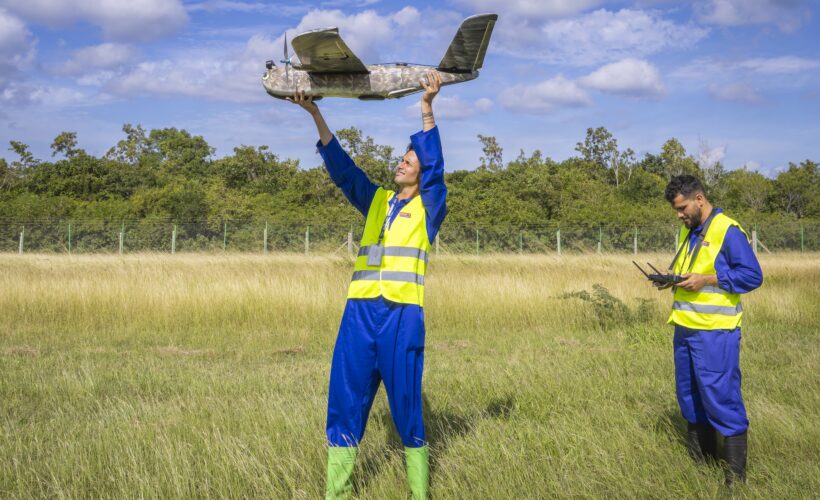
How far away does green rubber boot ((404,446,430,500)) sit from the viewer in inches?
139

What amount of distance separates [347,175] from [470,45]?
99 centimetres

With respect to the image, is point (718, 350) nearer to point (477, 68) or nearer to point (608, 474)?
point (608, 474)

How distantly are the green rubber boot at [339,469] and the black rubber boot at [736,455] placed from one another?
2280mm

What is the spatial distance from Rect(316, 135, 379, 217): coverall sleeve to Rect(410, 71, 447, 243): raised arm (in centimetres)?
35

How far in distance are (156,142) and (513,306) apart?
4888 centimetres

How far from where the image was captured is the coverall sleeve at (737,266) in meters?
4.05

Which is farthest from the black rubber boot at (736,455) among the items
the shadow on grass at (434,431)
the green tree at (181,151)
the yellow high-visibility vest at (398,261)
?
the green tree at (181,151)

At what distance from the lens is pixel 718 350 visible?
4082mm

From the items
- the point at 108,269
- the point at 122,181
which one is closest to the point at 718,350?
the point at 108,269

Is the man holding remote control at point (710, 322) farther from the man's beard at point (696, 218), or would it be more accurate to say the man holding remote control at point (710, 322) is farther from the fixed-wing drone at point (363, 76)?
the fixed-wing drone at point (363, 76)

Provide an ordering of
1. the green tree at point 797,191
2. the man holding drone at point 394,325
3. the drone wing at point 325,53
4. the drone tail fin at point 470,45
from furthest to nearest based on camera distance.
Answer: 1. the green tree at point 797,191
2. the man holding drone at point 394,325
3. the drone tail fin at point 470,45
4. the drone wing at point 325,53

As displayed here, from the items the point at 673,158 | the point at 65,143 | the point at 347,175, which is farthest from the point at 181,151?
the point at 347,175

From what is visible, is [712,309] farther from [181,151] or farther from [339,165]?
[181,151]

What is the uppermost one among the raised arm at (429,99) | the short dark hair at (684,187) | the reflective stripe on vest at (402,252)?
the raised arm at (429,99)
